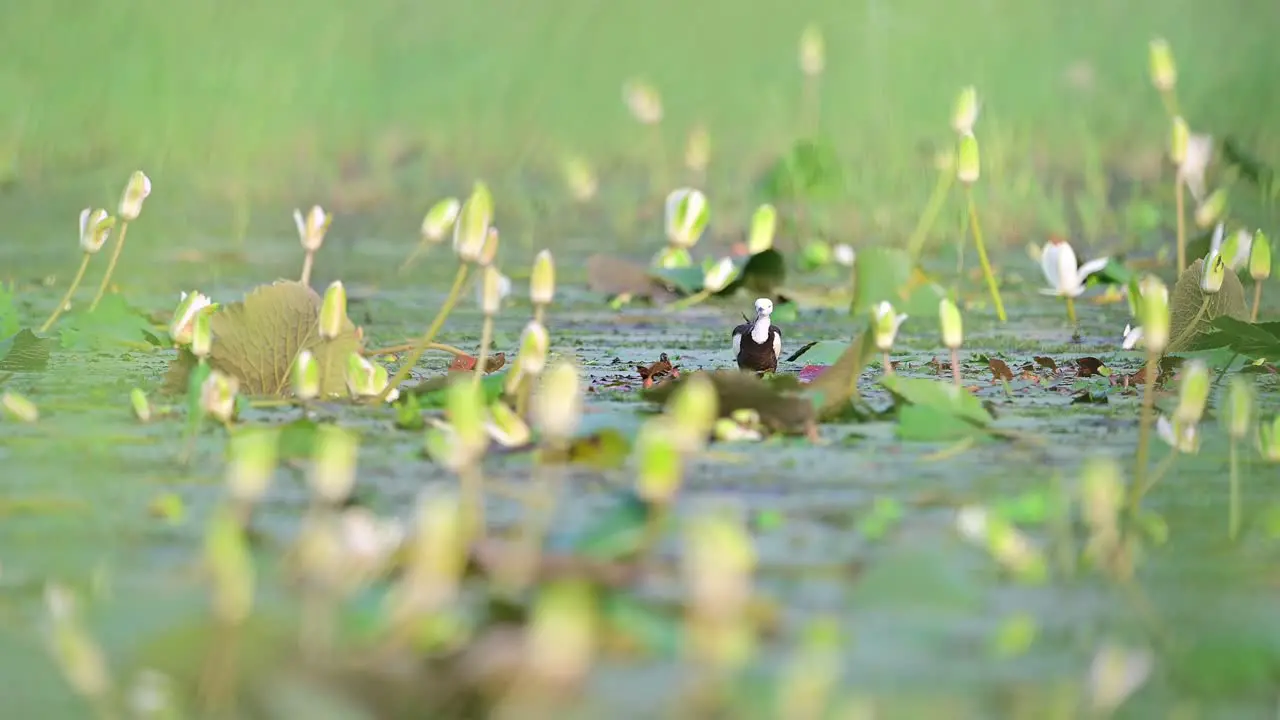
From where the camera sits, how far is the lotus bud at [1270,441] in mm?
2945

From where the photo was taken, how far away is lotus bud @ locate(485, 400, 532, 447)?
2967 millimetres

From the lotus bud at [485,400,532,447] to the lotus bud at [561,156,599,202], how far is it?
4.51 meters

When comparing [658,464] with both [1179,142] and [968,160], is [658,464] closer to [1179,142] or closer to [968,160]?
[968,160]

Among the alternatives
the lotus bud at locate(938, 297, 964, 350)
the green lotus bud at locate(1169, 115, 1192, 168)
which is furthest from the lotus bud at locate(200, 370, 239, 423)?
the green lotus bud at locate(1169, 115, 1192, 168)

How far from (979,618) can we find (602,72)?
24.8 ft

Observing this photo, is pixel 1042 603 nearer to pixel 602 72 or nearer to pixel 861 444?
pixel 861 444

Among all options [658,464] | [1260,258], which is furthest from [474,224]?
[1260,258]

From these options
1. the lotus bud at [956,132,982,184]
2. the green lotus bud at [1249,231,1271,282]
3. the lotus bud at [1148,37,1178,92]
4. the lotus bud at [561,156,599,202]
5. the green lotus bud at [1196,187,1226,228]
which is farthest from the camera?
the lotus bud at [561,156,599,202]

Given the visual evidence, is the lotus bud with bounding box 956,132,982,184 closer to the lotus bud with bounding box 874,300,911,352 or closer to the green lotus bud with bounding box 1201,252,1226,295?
the green lotus bud with bounding box 1201,252,1226,295

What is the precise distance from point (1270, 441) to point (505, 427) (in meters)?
1.10

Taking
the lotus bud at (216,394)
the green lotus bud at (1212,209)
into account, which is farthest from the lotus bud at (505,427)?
the green lotus bud at (1212,209)

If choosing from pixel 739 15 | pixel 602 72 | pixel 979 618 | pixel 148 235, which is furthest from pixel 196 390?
pixel 739 15

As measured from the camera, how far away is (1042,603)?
2.15m

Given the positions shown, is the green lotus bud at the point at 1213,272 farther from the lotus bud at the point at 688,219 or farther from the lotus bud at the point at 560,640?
the lotus bud at the point at 560,640
